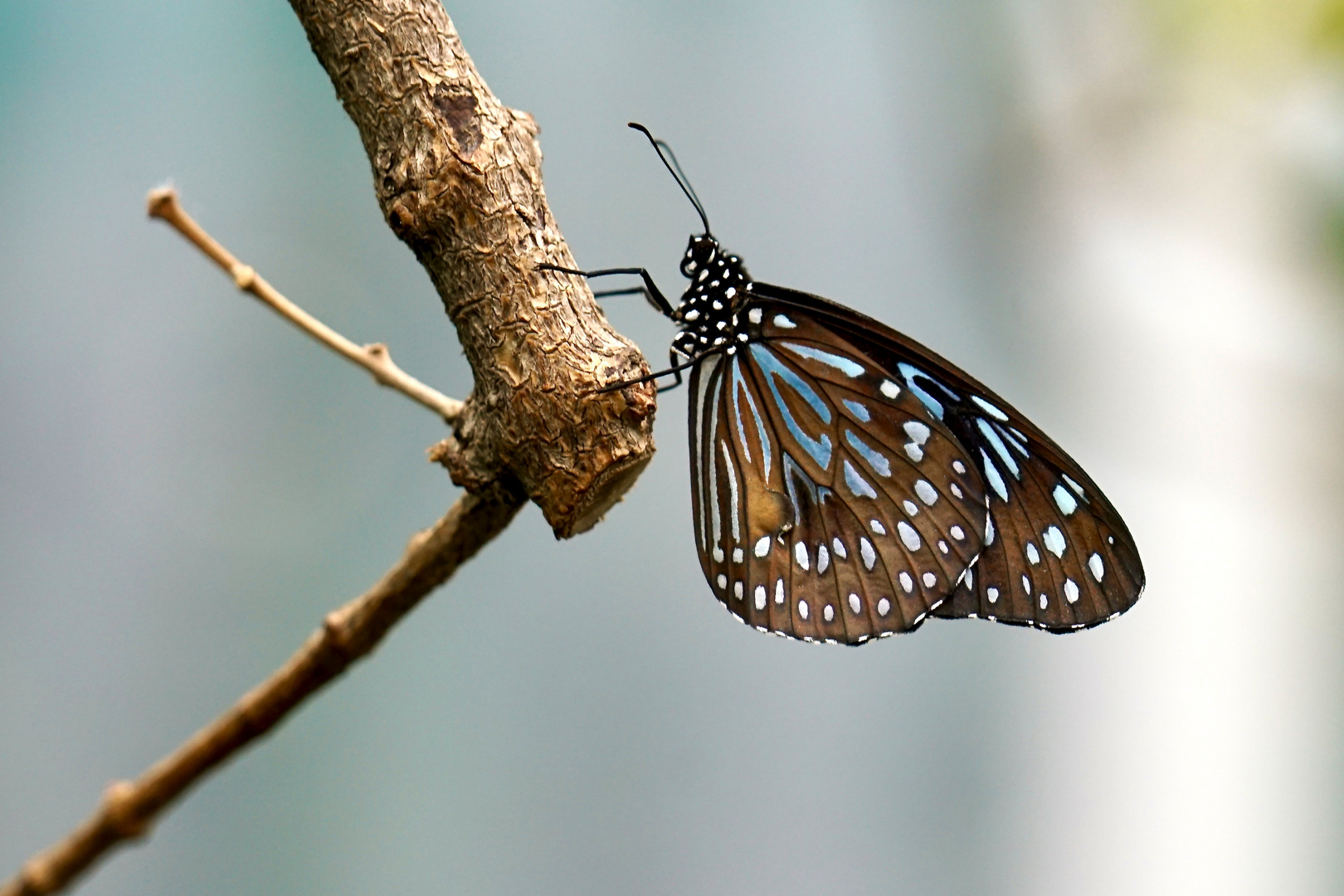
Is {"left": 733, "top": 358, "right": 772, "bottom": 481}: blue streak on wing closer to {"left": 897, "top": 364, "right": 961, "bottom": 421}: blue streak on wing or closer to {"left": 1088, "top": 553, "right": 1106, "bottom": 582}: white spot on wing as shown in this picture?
{"left": 897, "top": 364, "right": 961, "bottom": 421}: blue streak on wing

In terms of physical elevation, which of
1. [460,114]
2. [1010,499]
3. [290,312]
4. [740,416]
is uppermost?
[1010,499]

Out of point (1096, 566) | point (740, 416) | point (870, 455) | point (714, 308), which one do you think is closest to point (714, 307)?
point (714, 308)

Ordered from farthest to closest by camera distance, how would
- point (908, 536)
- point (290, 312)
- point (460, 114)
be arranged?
point (908, 536) < point (290, 312) < point (460, 114)

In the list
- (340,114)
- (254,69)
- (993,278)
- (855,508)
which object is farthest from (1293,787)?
(254,69)

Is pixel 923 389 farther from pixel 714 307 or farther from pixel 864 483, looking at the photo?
pixel 714 307

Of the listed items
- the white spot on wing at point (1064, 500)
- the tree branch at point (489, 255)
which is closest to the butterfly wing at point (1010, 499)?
the white spot on wing at point (1064, 500)

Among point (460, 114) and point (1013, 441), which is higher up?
point (1013, 441)

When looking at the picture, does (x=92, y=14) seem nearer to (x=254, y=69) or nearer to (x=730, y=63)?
(x=254, y=69)
